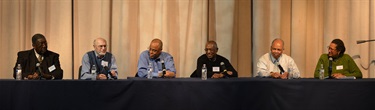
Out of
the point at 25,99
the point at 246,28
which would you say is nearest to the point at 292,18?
the point at 246,28

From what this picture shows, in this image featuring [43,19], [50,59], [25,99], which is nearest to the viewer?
[25,99]

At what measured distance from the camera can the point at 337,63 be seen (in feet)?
19.2

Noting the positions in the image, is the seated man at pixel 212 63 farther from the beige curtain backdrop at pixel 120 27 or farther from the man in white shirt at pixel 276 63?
the beige curtain backdrop at pixel 120 27

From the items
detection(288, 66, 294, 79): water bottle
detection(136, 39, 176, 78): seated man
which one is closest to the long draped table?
detection(288, 66, 294, 79): water bottle

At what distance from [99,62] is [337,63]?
2413 mm

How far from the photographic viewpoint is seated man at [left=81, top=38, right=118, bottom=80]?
17.6ft

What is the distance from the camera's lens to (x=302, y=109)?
15.5 ft

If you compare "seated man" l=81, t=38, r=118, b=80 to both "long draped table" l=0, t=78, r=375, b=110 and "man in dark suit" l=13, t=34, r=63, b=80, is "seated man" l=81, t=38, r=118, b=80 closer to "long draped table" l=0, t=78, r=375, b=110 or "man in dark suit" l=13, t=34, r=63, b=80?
"man in dark suit" l=13, t=34, r=63, b=80

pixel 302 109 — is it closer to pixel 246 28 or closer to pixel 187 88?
pixel 187 88

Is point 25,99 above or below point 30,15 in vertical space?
below

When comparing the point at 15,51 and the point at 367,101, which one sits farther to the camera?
the point at 15,51

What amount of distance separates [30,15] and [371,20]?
13.6 feet

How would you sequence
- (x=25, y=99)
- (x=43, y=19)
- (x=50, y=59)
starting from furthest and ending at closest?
(x=43, y=19)
(x=50, y=59)
(x=25, y=99)

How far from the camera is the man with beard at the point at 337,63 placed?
227 inches
